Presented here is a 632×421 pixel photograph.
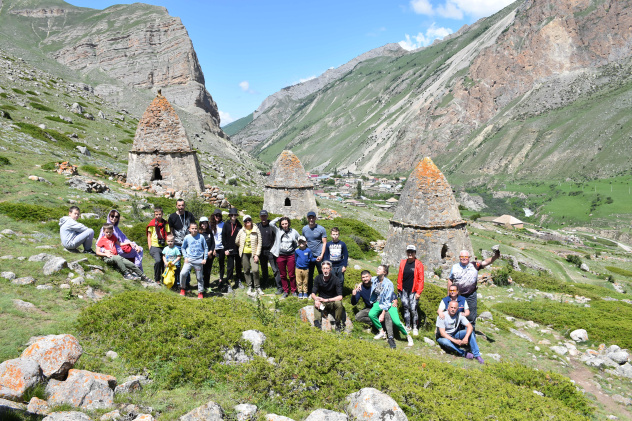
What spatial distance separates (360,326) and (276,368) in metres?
4.09

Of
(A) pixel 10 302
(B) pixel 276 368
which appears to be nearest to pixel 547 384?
(B) pixel 276 368

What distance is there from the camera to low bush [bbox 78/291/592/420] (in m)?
5.31

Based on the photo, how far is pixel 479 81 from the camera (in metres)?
151

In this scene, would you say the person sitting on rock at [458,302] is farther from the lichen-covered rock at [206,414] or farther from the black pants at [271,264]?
the lichen-covered rock at [206,414]

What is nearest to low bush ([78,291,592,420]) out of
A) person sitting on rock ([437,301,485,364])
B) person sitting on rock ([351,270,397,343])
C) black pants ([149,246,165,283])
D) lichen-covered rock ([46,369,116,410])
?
lichen-covered rock ([46,369,116,410])

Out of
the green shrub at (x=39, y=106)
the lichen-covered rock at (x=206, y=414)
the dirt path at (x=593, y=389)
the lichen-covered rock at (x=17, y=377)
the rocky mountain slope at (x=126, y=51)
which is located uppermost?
the rocky mountain slope at (x=126, y=51)

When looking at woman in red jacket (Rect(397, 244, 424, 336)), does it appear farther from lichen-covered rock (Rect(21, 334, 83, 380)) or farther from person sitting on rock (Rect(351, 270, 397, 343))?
lichen-covered rock (Rect(21, 334, 83, 380))

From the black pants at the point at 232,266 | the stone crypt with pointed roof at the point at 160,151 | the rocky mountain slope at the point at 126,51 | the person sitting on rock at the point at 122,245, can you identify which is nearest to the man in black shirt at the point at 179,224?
the person sitting on rock at the point at 122,245

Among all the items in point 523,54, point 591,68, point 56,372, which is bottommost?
point 56,372

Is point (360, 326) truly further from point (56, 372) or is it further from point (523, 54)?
point (523, 54)

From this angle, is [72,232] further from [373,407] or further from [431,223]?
[431,223]

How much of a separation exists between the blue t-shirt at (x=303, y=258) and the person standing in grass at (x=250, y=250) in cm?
123

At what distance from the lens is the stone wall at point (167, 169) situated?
71.9ft

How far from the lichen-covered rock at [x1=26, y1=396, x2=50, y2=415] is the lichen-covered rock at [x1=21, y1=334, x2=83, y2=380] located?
44 centimetres
